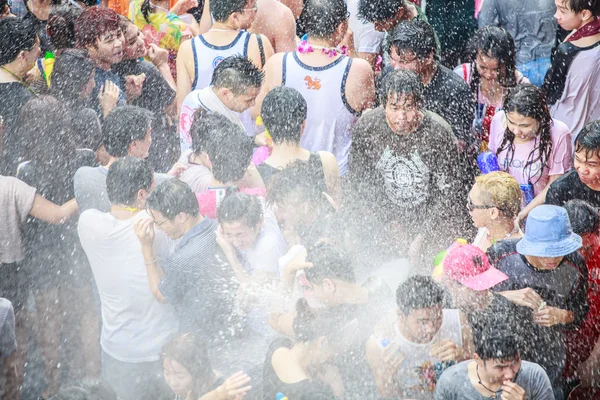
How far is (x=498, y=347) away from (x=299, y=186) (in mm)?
1583

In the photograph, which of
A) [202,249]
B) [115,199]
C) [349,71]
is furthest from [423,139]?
→ [115,199]

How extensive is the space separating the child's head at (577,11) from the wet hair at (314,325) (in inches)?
123

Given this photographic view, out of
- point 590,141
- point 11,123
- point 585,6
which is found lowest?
point 11,123

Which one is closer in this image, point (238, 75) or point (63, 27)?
point (238, 75)

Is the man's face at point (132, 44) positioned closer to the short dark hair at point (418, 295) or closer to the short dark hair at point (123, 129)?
the short dark hair at point (123, 129)

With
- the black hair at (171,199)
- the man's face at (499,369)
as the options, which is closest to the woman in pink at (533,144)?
the man's face at (499,369)

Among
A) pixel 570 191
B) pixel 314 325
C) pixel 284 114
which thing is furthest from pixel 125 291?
pixel 570 191

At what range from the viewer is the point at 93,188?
5.15m

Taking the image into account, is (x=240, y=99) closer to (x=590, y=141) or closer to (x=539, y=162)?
(x=539, y=162)

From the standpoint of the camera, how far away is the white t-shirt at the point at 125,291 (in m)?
4.71

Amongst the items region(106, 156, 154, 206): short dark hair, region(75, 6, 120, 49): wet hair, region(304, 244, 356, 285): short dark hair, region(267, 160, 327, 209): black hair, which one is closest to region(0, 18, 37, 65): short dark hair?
region(75, 6, 120, 49): wet hair

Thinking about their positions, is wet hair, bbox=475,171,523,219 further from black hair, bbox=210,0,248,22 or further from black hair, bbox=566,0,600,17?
black hair, bbox=210,0,248,22

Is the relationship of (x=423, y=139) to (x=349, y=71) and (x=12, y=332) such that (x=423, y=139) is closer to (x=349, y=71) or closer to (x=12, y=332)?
(x=349, y=71)

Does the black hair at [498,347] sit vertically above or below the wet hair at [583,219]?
below
